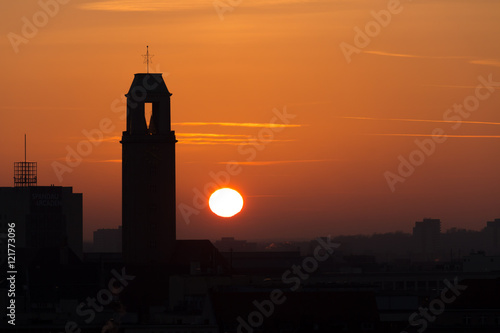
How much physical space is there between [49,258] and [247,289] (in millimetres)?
42493

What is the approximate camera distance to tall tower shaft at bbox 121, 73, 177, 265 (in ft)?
445

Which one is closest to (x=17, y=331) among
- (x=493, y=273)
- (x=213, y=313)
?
(x=213, y=313)

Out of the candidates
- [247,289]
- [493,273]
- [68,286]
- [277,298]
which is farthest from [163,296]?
[493,273]

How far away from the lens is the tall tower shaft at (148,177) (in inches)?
5344

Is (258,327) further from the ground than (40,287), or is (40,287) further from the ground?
(40,287)

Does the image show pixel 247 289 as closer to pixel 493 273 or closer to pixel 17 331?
pixel 17 331

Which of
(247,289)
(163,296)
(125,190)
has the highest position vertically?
(125,190)

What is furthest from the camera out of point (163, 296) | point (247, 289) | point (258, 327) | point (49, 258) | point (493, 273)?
point (493, 273)

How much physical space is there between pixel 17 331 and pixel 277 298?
1746cm

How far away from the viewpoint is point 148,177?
446 feet

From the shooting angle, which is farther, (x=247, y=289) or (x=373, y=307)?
(x=247, y=289)

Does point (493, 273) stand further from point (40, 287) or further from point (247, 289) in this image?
point (247, 289)

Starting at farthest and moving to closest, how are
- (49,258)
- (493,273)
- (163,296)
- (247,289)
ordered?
1. (493,273)
2. (49,258)
3. (163,296)
4. (247,289)

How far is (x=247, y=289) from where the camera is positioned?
10612 cm
